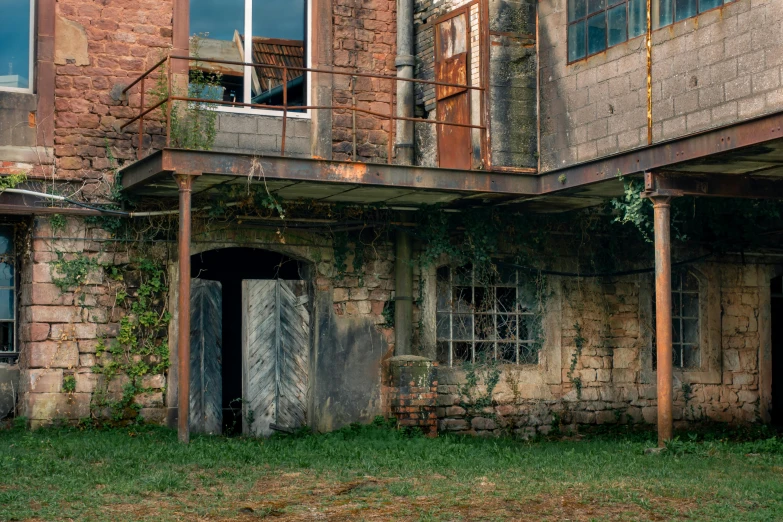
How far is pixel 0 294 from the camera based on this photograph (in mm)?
12195

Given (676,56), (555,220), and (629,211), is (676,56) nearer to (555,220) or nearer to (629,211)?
(629,211)

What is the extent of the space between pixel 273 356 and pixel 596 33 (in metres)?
5.19

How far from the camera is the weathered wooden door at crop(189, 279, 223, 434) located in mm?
12688

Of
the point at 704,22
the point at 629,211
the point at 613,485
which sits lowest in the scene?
the point at 613,485

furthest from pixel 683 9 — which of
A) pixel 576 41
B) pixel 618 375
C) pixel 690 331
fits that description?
pixel 690 331

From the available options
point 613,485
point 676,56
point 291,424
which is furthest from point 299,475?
point 676,56

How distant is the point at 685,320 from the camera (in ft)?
49.6

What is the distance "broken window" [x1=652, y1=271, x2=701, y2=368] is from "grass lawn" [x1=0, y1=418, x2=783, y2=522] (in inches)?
132

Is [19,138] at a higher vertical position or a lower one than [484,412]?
higher

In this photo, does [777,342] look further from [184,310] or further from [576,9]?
[184,310]

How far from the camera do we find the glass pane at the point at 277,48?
507 inches

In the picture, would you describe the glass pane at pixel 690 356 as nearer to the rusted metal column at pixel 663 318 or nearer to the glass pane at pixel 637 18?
the rusted metal column at pixel 663 318

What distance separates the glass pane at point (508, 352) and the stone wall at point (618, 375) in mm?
179

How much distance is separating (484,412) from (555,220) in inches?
103
